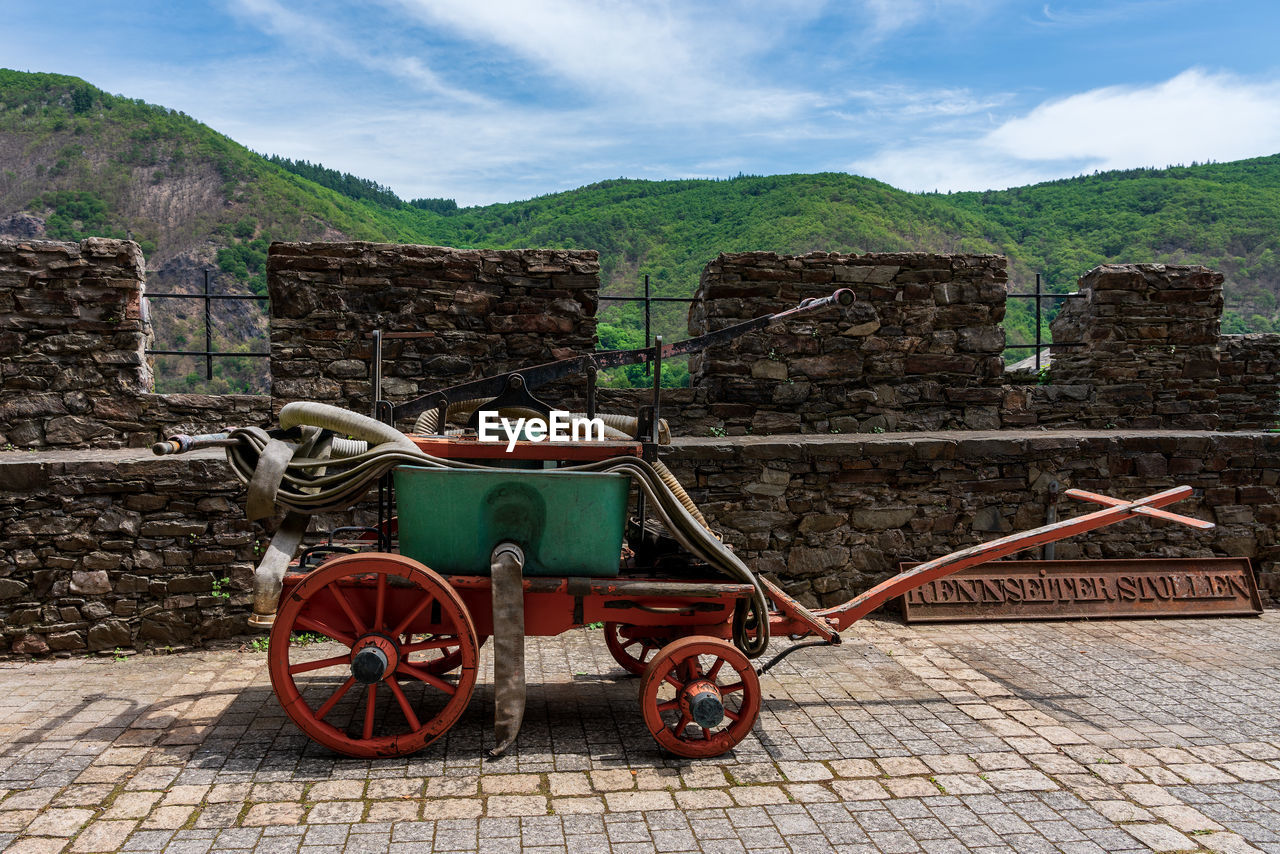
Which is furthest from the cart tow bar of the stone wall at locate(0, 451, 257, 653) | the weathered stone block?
the weathered stone block

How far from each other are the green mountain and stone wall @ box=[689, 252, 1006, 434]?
27.6 ft

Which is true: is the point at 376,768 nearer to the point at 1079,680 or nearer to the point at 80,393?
the point at 1079,680

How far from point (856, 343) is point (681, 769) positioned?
4.60 m

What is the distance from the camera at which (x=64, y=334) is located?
21.4ft

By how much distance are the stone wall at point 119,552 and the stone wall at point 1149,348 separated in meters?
7.75

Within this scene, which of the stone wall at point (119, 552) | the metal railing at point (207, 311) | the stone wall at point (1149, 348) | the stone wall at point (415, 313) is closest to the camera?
the stone wall at point (119, 552)

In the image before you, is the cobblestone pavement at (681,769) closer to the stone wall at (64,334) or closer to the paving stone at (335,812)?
the paving stone at (335,812)

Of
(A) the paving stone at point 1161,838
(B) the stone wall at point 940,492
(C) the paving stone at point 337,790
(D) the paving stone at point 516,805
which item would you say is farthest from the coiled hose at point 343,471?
(B) the stone wall at point 940,492

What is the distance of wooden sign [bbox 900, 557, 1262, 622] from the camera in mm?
5848

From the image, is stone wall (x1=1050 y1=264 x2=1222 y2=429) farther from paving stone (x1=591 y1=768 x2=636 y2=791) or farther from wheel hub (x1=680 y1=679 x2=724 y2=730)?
paving stone (x1=591 y1=768 x2=636 y2=791)

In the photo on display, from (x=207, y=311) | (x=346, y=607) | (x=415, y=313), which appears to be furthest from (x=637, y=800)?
(x=207, y=311)

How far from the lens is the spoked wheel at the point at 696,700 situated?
11.5 ft

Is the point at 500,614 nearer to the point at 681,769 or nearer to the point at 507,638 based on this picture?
the point at 507,638

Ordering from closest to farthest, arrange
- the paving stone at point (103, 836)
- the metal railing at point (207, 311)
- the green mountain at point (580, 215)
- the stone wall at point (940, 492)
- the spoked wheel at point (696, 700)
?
1. the paving stone at point (103, 836)
2. the spoked wheel at point (696, 700)
3. the stone wall at point (940, 492)
4. the metal railing at point (207, 311)
5. the green mountain at point (580, 215)
